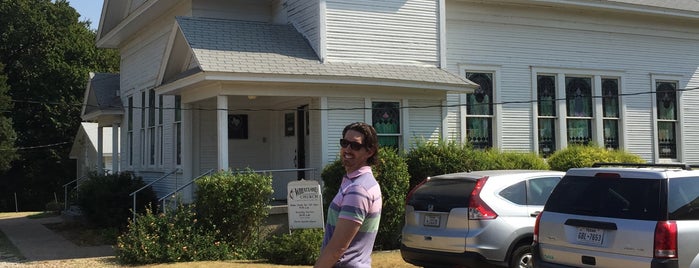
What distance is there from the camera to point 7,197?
137ft

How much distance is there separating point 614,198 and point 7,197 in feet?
140

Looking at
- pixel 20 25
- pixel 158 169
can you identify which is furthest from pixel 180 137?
pixel 20 25

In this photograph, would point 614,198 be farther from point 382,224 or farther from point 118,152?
point 118,152

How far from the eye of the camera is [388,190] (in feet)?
40.7

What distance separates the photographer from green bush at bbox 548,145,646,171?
15609mm

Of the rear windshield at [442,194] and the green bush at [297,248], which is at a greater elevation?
the rear windshield at [442,194]

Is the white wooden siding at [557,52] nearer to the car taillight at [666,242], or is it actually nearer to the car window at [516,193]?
the car window at [516,193]

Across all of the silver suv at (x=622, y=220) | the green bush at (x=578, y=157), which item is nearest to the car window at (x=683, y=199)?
the silver suv at (x=622, y=220)

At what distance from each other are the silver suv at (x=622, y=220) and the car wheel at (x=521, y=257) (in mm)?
1329

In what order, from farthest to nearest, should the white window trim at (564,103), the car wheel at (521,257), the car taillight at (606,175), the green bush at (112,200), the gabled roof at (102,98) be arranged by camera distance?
the gabled roof at (102,98) → the white window trim at (564,103) → the green bush at (112,200) → the car wheel at (521,257) → the car taillight at (606,175)

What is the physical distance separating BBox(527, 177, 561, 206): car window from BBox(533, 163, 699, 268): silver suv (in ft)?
5.70

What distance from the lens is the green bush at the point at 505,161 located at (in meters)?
13.9

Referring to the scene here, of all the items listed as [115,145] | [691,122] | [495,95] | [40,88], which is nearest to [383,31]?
[495,95]

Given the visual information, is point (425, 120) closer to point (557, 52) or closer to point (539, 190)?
point (557, 52)
